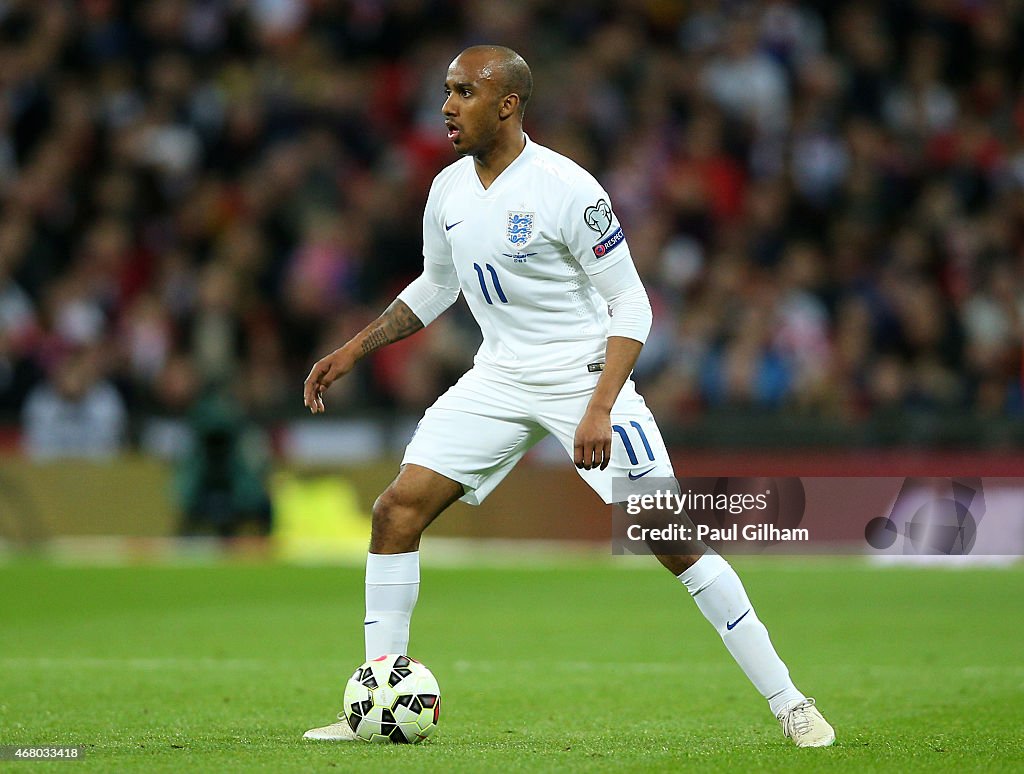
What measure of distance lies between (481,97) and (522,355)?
36.5 inches

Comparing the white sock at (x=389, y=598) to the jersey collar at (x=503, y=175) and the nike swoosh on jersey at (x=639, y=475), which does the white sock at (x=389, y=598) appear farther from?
the jersey collar at (x=503, y=175)

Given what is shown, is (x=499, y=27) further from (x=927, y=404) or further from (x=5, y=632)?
(x=5, y=632)

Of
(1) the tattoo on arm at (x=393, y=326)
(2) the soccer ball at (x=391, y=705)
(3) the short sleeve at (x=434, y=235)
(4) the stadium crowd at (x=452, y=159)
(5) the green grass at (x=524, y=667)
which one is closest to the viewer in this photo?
(5) the green grass at (x=524, y=667)

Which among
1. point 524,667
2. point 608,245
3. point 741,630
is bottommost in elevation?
point 524,667


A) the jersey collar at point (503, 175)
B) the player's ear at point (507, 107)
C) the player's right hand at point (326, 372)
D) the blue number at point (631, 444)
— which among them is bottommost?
the blue number at point (631, 444)

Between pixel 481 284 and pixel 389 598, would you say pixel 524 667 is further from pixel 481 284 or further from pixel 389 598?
pixel 481 284

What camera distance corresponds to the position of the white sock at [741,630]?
5566 mm

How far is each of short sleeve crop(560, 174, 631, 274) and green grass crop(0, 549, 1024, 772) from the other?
169 cm

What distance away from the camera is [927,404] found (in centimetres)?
1400

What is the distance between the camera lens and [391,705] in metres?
5.56

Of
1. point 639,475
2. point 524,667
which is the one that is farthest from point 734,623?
point 524,667

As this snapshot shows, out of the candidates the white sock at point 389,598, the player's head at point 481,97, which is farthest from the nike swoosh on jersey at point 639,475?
the player's head at point 481,97

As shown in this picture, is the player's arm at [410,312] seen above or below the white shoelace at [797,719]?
above

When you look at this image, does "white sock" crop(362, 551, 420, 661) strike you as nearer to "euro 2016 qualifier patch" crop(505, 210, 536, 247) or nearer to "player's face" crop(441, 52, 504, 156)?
"euro 2016 qualifier patch" crop(505, 210, 536, 247)
